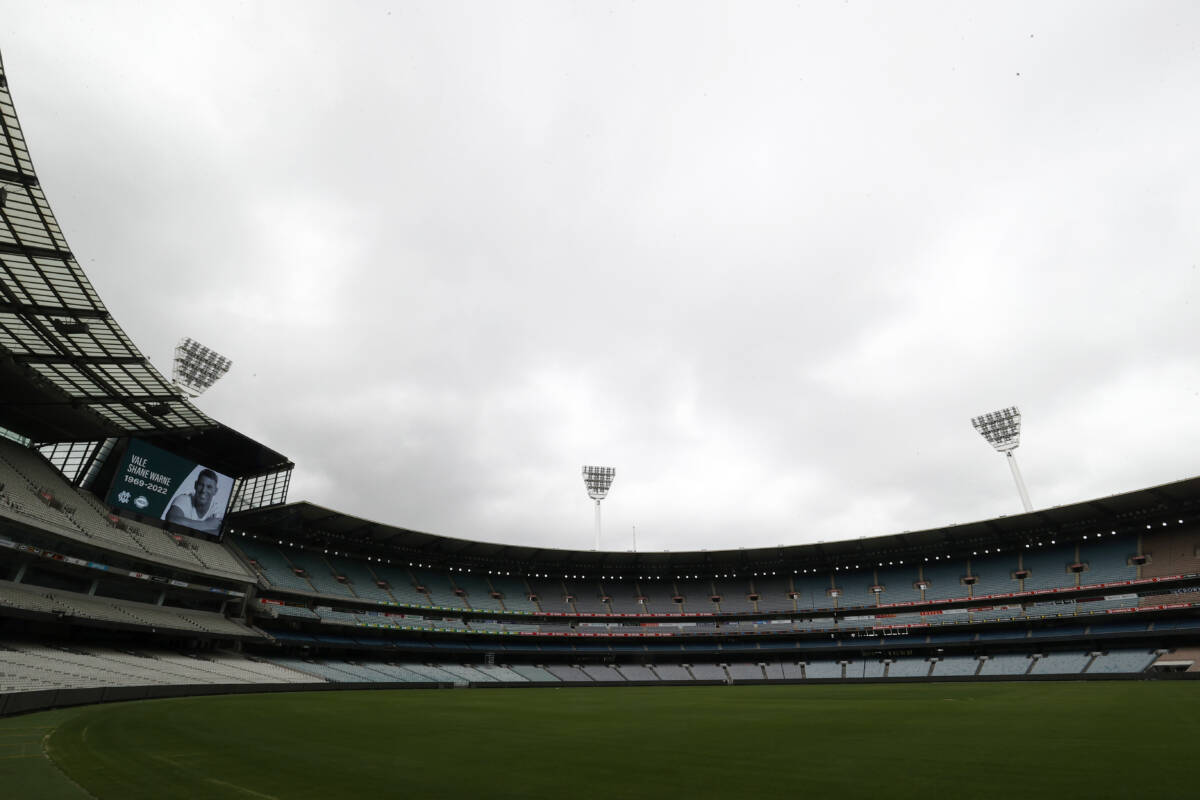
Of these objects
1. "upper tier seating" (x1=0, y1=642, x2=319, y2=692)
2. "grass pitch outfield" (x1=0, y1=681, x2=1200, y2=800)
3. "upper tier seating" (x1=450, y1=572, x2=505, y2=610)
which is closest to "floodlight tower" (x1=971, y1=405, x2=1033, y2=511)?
"grass pitch outfield" (x1=0, y1=681, x2=1200, y2=800)

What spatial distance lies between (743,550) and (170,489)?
2413 inches

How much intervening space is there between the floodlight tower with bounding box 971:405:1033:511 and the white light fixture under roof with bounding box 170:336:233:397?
263 feet

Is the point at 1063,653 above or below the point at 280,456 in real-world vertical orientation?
below

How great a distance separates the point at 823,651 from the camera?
65.6 m

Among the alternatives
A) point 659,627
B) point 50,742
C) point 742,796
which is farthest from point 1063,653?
point 50,742

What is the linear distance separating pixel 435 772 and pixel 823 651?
215 ft

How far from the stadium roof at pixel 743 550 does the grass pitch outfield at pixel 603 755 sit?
38.3 meters

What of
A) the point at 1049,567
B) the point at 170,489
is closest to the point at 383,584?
the point at 170,489

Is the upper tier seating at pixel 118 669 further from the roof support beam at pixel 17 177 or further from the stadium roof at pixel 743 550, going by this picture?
the roof support beam at pixel 17 177

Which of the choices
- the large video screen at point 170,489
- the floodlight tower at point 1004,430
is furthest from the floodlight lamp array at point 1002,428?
the large video screen at point 170,489

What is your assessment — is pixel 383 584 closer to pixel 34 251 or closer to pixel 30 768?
pixel 34 251

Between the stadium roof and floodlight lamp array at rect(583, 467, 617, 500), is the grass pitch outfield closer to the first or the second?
the stadium roof

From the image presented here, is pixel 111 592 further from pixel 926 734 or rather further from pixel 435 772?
pixel 926 734

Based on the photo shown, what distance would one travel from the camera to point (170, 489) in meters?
49.2
